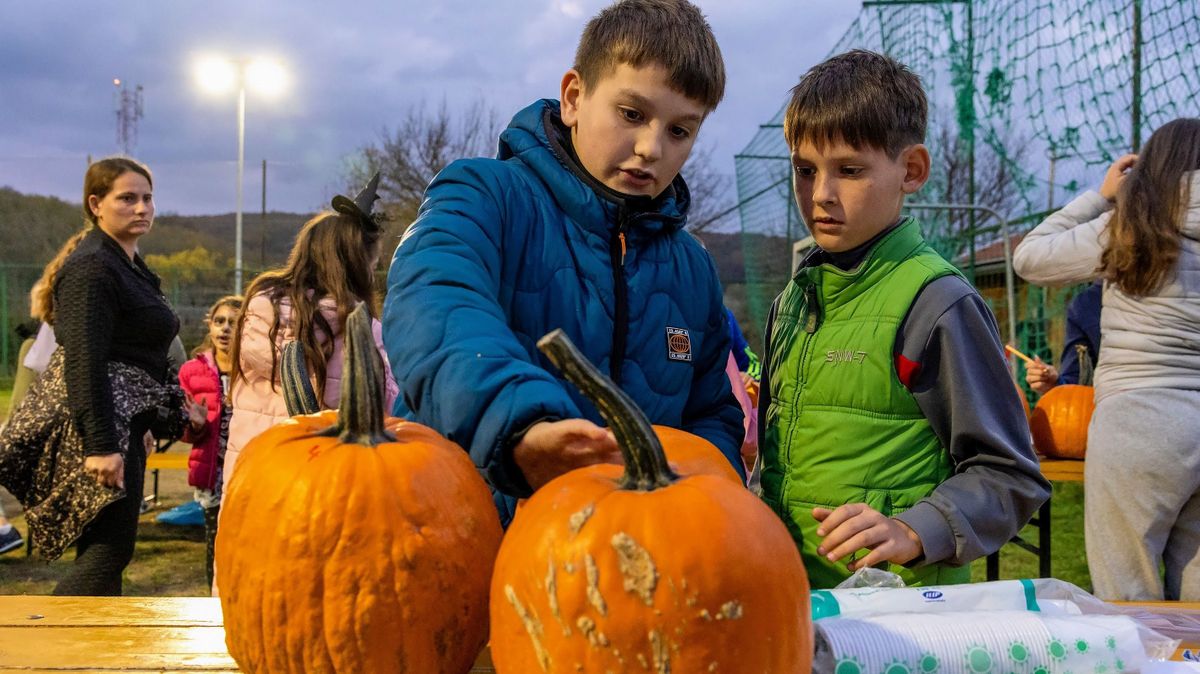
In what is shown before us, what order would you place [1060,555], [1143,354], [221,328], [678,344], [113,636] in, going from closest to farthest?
[113,636] < [678,344] < [1143,354] < [221,328] < [1060,555]

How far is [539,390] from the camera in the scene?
106cm

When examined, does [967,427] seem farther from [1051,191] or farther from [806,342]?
[1051,191]

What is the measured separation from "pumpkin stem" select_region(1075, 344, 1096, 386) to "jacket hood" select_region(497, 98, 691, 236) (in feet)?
13.4

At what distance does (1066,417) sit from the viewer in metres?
5.30

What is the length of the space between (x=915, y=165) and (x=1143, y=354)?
88.7 inches

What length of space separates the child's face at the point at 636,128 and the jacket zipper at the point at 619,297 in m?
0.08

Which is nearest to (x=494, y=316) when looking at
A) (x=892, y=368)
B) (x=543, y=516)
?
(x=543, y=516)

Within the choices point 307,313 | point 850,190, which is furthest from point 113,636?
point 307,313

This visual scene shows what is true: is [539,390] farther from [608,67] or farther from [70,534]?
[70,534]

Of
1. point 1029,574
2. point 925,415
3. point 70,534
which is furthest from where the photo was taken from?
point 1029,574

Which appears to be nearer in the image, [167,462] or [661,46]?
[661,46]

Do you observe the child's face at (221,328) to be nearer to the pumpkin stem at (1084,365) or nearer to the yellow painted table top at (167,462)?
the yellow painted table top at (167,462)

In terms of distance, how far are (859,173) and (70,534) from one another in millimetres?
3574

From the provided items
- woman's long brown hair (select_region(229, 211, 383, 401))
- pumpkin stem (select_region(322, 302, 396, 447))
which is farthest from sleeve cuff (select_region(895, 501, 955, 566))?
woman's long brown hair (select_region(229, 211, 383, 401))
